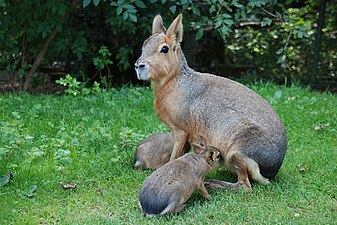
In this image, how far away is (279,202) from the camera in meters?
4.14

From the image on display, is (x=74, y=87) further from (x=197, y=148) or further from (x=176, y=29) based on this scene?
(x=197, y=148)

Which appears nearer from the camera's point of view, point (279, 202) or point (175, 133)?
point (279, 202)

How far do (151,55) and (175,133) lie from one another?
654 mm

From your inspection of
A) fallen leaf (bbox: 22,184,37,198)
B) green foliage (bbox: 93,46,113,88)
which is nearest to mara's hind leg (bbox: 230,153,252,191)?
fallen leaf (bbox: 22,184,37,198)

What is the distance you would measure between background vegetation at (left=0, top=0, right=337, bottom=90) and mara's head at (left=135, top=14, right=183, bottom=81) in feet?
6.44

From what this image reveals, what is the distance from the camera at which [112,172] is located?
4.71 m

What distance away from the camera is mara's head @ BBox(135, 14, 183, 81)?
14.3ft

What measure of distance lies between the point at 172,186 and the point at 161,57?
3.66 feet

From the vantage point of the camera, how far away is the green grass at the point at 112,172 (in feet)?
12.8

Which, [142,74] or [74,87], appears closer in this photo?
[142,74]

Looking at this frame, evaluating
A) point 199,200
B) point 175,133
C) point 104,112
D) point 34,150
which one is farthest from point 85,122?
point 199,200

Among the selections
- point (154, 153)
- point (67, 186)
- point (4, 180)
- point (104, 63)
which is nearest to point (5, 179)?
point (4, 180)

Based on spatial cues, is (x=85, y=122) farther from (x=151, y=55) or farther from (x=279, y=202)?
(x=279, y=202)

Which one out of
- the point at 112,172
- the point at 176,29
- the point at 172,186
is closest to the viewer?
the point at 172,186
